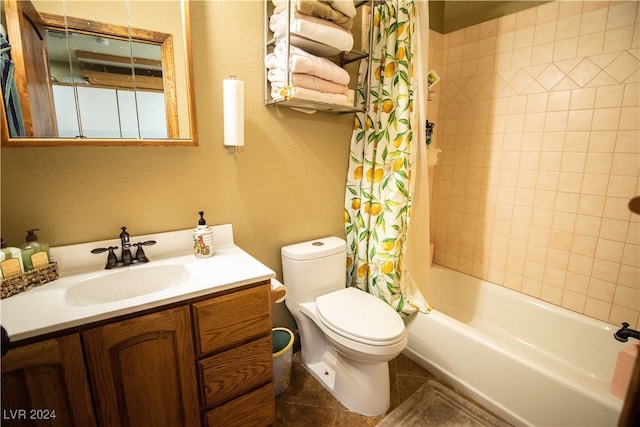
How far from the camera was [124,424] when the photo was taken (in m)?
0.96

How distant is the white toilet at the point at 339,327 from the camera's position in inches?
52.6

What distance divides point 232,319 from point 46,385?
1.67 feet

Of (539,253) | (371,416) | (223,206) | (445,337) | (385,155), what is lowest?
(371,416)

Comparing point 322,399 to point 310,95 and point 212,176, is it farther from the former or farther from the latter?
point 310,95

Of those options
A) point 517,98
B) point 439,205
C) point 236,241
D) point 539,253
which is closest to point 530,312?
point 539,253

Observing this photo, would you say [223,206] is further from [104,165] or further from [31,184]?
[31,184]

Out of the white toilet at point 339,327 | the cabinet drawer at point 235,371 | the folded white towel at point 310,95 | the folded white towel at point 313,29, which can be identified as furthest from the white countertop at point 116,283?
the folded white towel at point 313,29

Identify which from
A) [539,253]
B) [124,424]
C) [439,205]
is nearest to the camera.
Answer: [124,424]

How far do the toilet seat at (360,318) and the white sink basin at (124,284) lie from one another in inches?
26.7

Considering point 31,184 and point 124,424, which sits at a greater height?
point 31,184

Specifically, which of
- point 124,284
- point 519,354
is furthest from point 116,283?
point 519,354

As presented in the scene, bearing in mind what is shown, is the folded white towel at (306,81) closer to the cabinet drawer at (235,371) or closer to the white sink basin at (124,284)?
the white sink basin at (124,284)

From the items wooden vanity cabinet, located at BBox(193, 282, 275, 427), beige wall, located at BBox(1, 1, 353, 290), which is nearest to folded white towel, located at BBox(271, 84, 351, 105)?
beige wall, located at BBox(1, 1, 353, 290)

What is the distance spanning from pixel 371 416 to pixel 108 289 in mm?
1283
